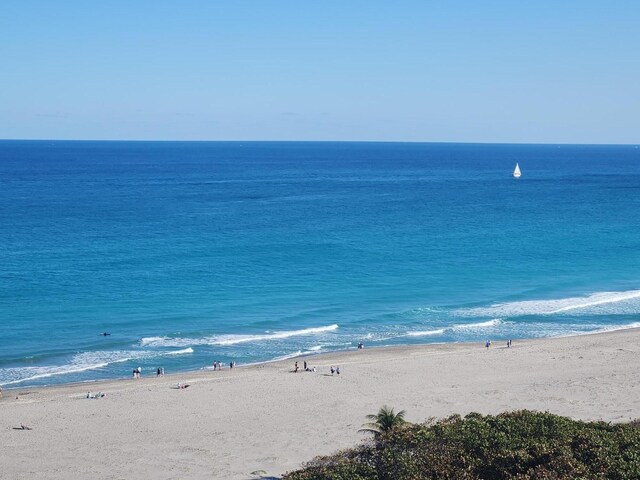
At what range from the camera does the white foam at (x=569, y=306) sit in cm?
5731

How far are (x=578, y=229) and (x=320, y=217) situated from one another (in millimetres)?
32100

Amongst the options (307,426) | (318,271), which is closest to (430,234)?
(318,271)

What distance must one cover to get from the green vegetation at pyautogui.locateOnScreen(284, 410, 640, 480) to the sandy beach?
28.5ft

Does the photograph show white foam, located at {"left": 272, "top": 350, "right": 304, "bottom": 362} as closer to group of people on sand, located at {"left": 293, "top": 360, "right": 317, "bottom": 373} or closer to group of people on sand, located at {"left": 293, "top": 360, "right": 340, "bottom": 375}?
group of people on sand, located at {"left": 293, "top": 360, "right": 340, "bottom": 375}

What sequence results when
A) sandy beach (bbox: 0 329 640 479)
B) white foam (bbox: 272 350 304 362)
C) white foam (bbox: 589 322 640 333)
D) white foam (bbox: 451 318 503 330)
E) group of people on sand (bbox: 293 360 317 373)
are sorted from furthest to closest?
white foam (bbox: 451 318 503 330) → white foam (bbox: 589 322 640 333) → white foam (bbox: 272 350 304 362) → group of people on sand (bbox: 293 360 317 373) → sandy beach (bbox: 0 329 640 479)

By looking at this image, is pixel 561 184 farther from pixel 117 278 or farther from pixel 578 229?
pixel 117 278

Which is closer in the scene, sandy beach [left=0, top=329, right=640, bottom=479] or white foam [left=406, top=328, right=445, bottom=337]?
sandy beach [left=0, top=329, right=640, bottom=479]

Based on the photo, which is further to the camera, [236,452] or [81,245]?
[81,245]

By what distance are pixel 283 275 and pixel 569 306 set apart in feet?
77.9

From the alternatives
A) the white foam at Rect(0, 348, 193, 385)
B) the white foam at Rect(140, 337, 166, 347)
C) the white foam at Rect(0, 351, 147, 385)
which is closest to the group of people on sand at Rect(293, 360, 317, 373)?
the white foam at Rect(0, 348, 193, 385)

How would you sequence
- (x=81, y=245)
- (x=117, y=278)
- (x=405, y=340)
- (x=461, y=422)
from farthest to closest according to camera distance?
(x=81, y=245), (x=117, y=278), (x=405, y=340), (x=461, y=422)

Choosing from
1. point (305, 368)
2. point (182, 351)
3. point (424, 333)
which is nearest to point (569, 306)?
point (424, 333)

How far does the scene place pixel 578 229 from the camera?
92.9m

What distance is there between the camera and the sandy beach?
98.1 feet
